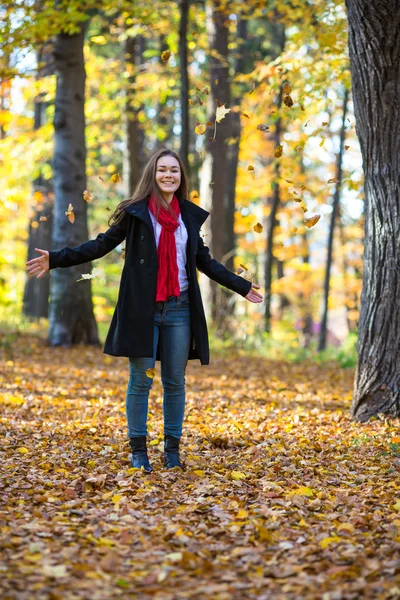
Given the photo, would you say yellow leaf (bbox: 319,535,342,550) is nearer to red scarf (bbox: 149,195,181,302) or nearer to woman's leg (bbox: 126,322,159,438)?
woman's leg (bbox: 126,322,159,438)

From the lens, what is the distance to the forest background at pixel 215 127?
364 inches

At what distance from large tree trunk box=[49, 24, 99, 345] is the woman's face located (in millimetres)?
6615

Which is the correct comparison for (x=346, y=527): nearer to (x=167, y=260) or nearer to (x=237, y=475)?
(x=237, y=475)

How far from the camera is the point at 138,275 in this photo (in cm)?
461

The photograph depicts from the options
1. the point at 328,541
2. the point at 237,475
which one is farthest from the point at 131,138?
the point at 328,541

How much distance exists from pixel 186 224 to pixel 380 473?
7.22 feet

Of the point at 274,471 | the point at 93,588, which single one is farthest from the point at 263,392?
the point at 93,588

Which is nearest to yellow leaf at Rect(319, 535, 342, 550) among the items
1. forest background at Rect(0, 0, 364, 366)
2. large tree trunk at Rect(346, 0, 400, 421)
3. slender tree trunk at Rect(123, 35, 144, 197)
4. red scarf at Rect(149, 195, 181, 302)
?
red scarf at Rect(149, 195, 181, 302)

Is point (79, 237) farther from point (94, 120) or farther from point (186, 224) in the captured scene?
point (186, 224)

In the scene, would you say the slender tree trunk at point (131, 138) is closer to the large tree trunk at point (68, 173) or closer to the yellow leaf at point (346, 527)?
the large tree trunk at point (68, 173)

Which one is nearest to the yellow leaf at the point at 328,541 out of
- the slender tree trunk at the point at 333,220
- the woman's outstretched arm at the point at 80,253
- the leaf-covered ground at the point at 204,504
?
the leaf-covered ground at the point at 204,504

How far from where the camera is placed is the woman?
4.60 meters

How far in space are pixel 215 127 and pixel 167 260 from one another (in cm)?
155

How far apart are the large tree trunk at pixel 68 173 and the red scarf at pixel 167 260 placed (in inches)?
265
